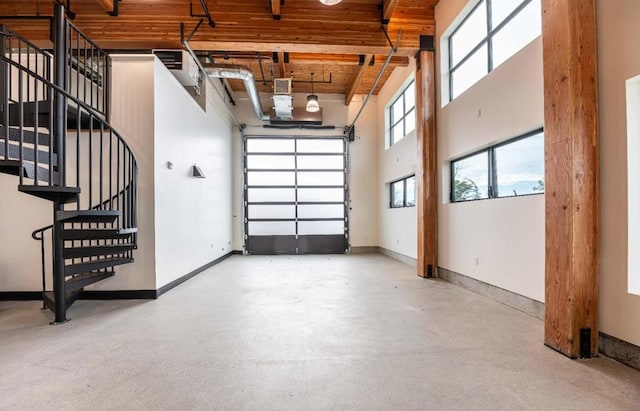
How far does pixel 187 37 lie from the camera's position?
16.4ft

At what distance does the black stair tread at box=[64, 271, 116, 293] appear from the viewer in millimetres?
3452

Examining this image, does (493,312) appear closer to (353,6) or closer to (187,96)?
(353,6)

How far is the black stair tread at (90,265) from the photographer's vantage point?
344 cm

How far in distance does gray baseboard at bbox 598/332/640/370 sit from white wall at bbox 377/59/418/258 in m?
4.20

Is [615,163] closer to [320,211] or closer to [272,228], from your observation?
[320,211]

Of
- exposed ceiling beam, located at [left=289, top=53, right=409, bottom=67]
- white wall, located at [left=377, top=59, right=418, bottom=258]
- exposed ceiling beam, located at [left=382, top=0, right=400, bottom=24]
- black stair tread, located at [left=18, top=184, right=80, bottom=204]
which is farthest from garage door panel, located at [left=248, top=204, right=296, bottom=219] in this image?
black stair tread, located at [left=18, top=184, right=80, bottom=204]

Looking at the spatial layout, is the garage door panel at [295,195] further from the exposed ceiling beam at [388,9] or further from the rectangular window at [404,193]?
the exposed ceiling beam at [388,9]

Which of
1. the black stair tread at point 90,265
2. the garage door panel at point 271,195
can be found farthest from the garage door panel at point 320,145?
the black stair tread at point 90,265

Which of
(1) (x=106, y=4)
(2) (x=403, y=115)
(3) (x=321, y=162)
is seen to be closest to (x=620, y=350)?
(2) (x=403, y=115)

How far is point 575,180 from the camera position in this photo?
2.32 m

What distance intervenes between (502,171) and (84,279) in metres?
5.27

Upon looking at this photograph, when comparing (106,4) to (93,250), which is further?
(106,4)

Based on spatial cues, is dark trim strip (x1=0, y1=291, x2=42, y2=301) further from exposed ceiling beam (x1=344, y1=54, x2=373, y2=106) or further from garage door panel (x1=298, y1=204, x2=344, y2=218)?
exposed ceiling beam (x1=344, y1=54, x2=373, y2=106)

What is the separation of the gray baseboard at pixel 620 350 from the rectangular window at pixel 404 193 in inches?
184
